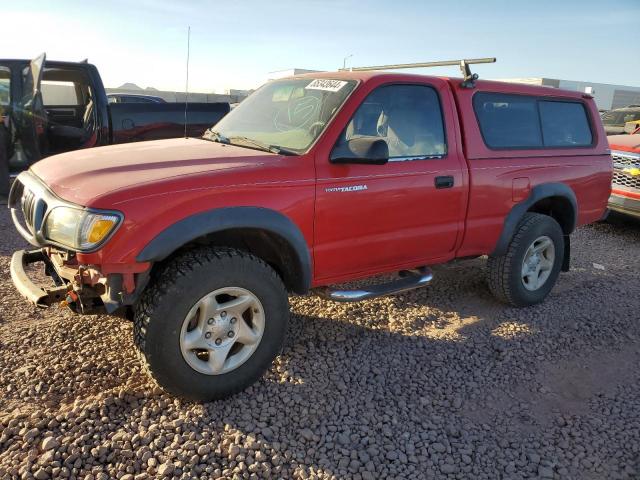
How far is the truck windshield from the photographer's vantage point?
345 cm

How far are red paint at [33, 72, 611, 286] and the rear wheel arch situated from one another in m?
0.05

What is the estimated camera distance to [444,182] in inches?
150

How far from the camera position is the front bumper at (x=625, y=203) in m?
7.33

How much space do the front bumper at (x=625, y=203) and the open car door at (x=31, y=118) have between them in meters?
8.12

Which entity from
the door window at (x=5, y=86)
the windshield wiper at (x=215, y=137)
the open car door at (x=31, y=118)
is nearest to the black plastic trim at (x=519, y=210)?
the windshield wiper at (x=215, y=137)

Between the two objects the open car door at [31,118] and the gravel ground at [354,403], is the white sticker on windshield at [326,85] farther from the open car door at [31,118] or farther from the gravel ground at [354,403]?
the open car door at [31,118]

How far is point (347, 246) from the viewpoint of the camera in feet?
11.3

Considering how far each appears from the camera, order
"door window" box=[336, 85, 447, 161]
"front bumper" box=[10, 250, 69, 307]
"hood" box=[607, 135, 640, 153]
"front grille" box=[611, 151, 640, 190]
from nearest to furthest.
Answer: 1. "front bumper" box=[10, 250, 69, 307]
2. "door window" box=[336, 85, 447, 161]
3. "front grille" box=[611, 151, 640, 190]
4. "hood" box=[607, 135, 640, 153]

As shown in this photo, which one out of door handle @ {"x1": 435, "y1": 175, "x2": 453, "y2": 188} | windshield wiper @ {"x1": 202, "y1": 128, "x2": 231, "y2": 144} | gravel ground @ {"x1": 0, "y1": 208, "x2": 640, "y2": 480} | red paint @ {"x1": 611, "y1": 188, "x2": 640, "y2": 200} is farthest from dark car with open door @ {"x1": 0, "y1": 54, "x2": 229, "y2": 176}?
red paint @ {"x1": 611, "y1": 188, "x2": 640, "y2": 200}

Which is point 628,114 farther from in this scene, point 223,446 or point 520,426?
point 223,446

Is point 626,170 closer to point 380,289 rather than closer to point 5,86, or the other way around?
point 380,289

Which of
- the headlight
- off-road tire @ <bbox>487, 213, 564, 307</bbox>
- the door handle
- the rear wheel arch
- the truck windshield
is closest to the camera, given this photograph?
the headlight

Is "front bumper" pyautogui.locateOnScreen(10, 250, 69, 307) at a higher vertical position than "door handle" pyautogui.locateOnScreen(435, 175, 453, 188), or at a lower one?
lower

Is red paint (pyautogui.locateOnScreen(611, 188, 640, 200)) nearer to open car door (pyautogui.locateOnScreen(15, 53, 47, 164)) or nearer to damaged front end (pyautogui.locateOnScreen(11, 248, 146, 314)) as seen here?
damaged front end (pyautogui.locateOnScreen(11, 248, 146, 314))
